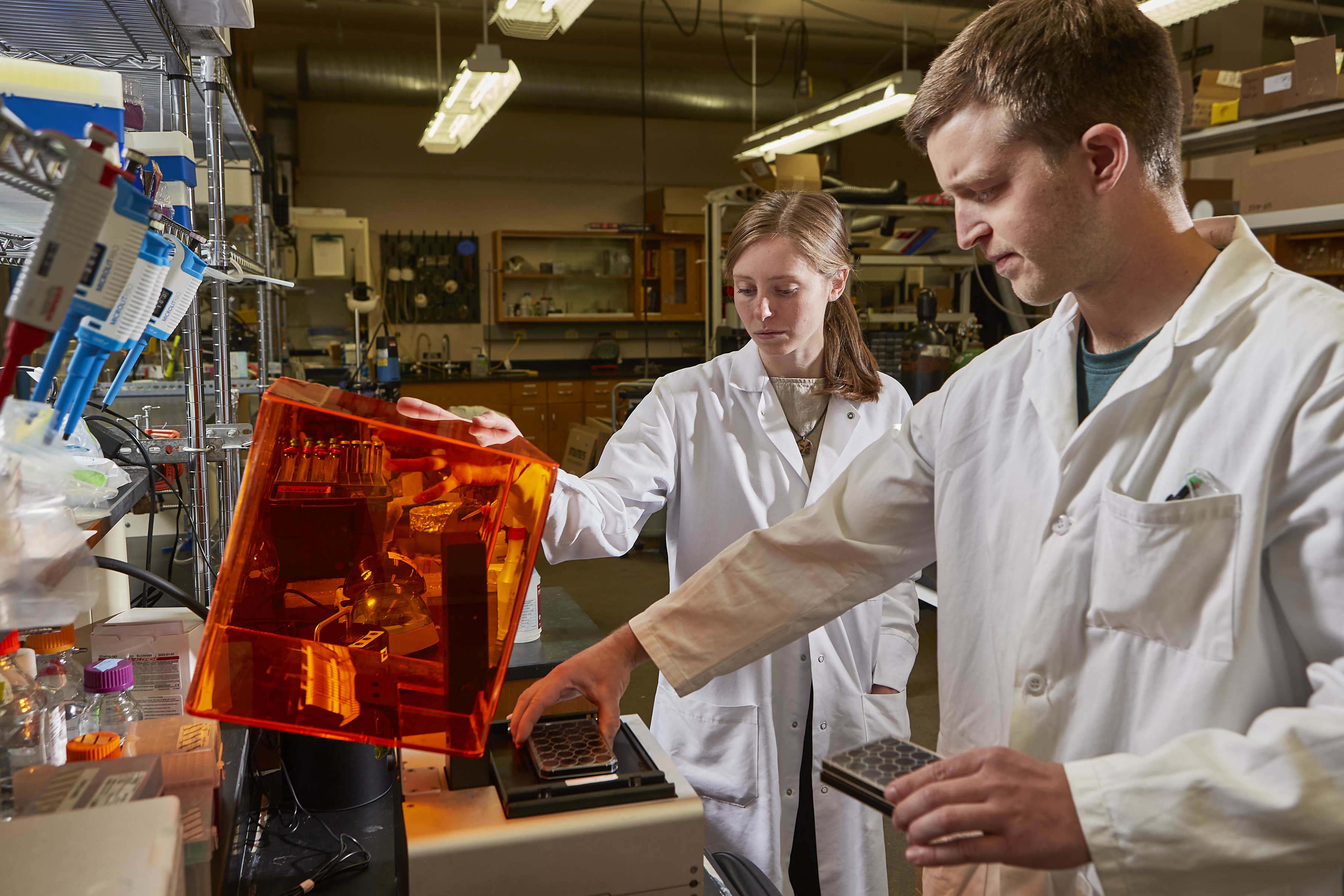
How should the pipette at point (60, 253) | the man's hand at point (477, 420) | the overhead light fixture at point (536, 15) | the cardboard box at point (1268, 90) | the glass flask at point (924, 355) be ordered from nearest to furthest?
the pipette at point (60, 253)
the man's hand at point (477, 420)
the overhead light fixture at point (536, 15)
the cardboard box at point (1268, 90)
the glass flask at point (924, 355)

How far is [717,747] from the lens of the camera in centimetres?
148

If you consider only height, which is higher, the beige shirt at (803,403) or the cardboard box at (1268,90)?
the cardboard box at (1268,90)

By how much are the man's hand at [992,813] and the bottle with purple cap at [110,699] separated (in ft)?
2.45

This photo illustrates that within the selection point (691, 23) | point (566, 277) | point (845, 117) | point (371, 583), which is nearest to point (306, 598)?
point (371, 583)

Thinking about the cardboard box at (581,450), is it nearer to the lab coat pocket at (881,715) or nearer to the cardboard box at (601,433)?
the cardboard box at (601,433)

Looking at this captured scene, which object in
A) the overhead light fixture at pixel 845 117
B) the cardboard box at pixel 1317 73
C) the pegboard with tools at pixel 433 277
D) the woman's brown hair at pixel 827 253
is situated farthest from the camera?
the pegboard with tools at pixel 433 277

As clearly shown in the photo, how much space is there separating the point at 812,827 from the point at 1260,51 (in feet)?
20.8

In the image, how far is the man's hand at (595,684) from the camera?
873mm

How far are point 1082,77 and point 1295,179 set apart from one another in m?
3.36

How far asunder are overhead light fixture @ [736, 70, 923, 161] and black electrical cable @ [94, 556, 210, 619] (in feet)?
12.0

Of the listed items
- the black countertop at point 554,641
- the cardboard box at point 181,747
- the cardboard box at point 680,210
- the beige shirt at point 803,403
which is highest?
the cardboard box at point 680,210

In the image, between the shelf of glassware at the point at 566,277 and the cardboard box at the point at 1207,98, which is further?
the shelf of glassware at the point at 566,277

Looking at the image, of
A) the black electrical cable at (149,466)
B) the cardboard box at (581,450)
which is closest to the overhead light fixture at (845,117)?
the cardboard box at (581,450)

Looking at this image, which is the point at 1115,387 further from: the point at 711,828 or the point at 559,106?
the point at 559,106
